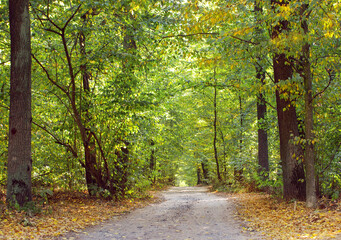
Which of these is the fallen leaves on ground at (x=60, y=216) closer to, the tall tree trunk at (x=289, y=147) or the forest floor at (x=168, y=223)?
the forest floor at (x=168, y=223)

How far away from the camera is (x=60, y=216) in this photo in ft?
25.8

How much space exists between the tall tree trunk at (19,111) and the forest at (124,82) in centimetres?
2

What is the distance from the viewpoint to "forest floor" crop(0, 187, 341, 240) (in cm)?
616

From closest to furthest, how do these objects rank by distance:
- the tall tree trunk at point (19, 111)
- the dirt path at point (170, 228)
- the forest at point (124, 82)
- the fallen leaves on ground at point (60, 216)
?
the fallen leaves on ground at point (60, 216)
the dirt path at point (170, 228)
the tall tree trunk at point (19, 111)
the forest at point (124, 82)

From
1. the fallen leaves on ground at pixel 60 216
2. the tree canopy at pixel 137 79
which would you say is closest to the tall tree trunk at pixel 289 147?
the tree canopy at pixel 137 79

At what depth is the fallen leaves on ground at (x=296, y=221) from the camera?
5.88m

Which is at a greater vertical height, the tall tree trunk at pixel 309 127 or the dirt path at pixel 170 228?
the tall tree trunk at pixel 309 127

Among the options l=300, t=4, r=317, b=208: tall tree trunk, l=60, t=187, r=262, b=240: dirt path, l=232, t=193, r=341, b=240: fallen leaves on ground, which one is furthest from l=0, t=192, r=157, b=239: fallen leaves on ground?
l=300, t=4, r=317, b=208: tall tree trunk

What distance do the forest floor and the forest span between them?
682 mm

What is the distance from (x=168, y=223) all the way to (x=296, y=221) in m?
3.16

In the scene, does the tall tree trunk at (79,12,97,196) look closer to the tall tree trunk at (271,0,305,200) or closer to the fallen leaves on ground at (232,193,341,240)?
the fallen leaves on ground at (232,193,341,240)

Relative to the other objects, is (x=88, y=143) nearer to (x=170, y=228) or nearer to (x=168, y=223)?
(x=168, y=223)

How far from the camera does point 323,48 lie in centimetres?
826

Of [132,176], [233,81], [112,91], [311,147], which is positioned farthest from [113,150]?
[311,147]
